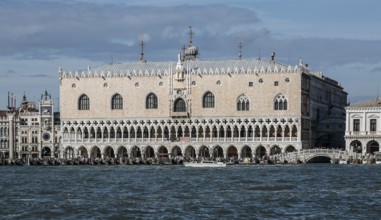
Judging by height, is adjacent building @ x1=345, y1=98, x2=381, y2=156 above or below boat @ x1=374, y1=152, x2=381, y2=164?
above

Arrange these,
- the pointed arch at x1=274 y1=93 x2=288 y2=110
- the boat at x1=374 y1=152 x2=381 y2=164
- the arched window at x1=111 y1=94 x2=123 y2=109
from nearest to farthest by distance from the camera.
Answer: the boat at x1=374 y1=152 x2=381 y2=164 → the pointed arch at x1=274 y1=93 x2=288 y2=110 → the arched window at x1=111 y1=94 x2=123 y2=109

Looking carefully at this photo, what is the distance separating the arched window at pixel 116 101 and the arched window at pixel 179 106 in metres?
6.54

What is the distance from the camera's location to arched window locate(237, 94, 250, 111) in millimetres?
123688

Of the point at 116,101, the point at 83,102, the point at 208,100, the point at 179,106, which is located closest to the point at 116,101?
the point at 116,101

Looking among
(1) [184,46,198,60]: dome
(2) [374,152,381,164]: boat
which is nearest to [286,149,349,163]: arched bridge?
(2) [374,152,381,164]: boat

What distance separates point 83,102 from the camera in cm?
13088

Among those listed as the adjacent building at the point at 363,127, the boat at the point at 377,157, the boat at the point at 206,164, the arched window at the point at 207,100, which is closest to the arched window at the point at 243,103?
the arched window at the point at 207,100

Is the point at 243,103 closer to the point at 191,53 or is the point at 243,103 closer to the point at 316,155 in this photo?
the point at 316,155

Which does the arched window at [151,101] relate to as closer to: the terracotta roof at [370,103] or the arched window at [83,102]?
the arched window at [83,102]

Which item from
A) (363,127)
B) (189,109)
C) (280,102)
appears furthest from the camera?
(189,109)

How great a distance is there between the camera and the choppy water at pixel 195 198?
161ft

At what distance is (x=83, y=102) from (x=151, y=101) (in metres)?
8.37

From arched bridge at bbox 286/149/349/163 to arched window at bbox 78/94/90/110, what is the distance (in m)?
26.6

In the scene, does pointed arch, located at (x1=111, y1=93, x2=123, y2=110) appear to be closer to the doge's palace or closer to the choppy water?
the doge's palace
